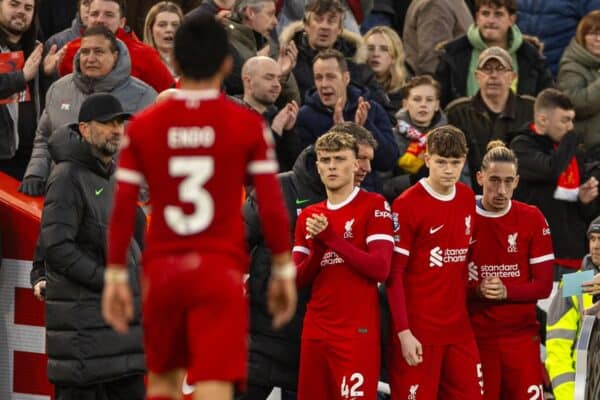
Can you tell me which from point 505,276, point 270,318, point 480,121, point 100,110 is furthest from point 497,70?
point 100,110

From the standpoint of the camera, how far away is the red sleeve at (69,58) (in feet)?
40.2

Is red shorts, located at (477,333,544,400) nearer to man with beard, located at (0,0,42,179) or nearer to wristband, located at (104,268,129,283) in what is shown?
wristband, located at (104,268,129,283)

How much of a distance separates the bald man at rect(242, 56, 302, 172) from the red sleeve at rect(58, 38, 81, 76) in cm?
135

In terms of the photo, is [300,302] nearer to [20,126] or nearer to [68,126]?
[68,126]

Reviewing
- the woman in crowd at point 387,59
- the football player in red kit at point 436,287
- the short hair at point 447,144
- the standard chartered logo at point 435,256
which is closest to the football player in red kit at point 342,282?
the football player in red kit at point 436,287

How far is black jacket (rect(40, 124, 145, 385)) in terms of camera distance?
31.0ft

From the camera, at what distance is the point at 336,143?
9.70 meters

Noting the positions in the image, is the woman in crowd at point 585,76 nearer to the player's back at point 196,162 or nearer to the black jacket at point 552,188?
the black jacket at point 552,188

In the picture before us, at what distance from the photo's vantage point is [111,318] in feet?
22.3

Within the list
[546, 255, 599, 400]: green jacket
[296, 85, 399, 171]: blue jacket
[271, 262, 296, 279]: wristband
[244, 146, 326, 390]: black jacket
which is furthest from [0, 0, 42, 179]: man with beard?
[271, 262, 296, 279]: wristband

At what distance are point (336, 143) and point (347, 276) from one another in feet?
2.64

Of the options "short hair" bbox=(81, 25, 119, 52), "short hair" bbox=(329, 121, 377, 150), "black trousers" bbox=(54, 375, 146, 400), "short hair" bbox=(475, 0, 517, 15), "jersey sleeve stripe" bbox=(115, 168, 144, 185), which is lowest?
"black trousers" bbox=(54, 375, 146, 400)

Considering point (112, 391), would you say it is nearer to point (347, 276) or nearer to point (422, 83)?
point (347, 276)

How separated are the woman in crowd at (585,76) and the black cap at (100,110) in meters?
5.13
